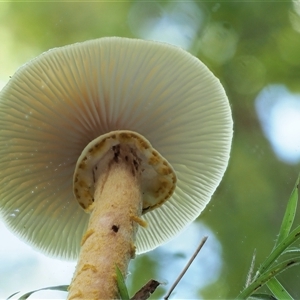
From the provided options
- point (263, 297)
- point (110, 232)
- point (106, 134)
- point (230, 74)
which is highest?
point (230, 74)

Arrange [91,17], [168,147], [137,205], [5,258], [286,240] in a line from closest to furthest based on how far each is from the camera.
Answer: [286,240] → [137,205] → [168,147] → [5,258] → [91,17]

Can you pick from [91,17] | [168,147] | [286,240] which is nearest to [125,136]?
[168,147]

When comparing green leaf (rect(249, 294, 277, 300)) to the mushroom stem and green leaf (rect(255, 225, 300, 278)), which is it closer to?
green leaf (rect(255, 225, 300, 278))

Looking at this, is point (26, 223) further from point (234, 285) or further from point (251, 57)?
point (251, 57)

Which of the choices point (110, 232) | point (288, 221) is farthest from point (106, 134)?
point (288, 221)

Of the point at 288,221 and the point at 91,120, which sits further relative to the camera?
the point at 91,120

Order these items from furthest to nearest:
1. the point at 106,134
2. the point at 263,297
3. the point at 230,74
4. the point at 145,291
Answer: the point at 230,74, the point at 106,134, the point at 263,297, the point at 145,291

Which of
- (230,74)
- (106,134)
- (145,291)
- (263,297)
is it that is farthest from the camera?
(230,74)

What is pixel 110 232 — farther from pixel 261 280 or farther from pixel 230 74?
pixel 230 74
